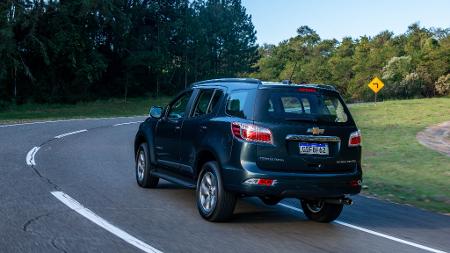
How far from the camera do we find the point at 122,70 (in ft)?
197

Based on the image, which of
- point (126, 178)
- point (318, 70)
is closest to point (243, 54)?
point (318, 70)

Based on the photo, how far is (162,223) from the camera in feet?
23.3

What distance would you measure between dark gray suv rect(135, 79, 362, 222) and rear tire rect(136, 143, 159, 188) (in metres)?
1.69

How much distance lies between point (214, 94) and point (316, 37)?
123 meters

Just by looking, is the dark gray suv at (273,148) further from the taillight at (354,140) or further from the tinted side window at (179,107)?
the tinted side window at (179,107)

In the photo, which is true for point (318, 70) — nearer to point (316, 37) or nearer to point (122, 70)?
point (316, 37)

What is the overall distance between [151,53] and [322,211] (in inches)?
2028

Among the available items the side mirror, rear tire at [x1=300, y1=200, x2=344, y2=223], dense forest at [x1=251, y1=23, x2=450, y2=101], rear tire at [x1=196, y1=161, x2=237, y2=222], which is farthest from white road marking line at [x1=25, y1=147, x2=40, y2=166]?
dense forest at [x1=251, y1=23, x2=450, y2=101]

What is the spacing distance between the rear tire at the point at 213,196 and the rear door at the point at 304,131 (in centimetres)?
62

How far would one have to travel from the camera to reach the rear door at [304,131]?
6.84 meters

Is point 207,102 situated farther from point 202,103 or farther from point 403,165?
point 403,165

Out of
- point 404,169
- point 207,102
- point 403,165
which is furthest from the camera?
point 403,165

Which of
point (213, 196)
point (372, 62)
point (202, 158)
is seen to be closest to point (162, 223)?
point (213, 196)

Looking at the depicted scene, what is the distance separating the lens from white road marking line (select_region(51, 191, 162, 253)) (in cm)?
594
